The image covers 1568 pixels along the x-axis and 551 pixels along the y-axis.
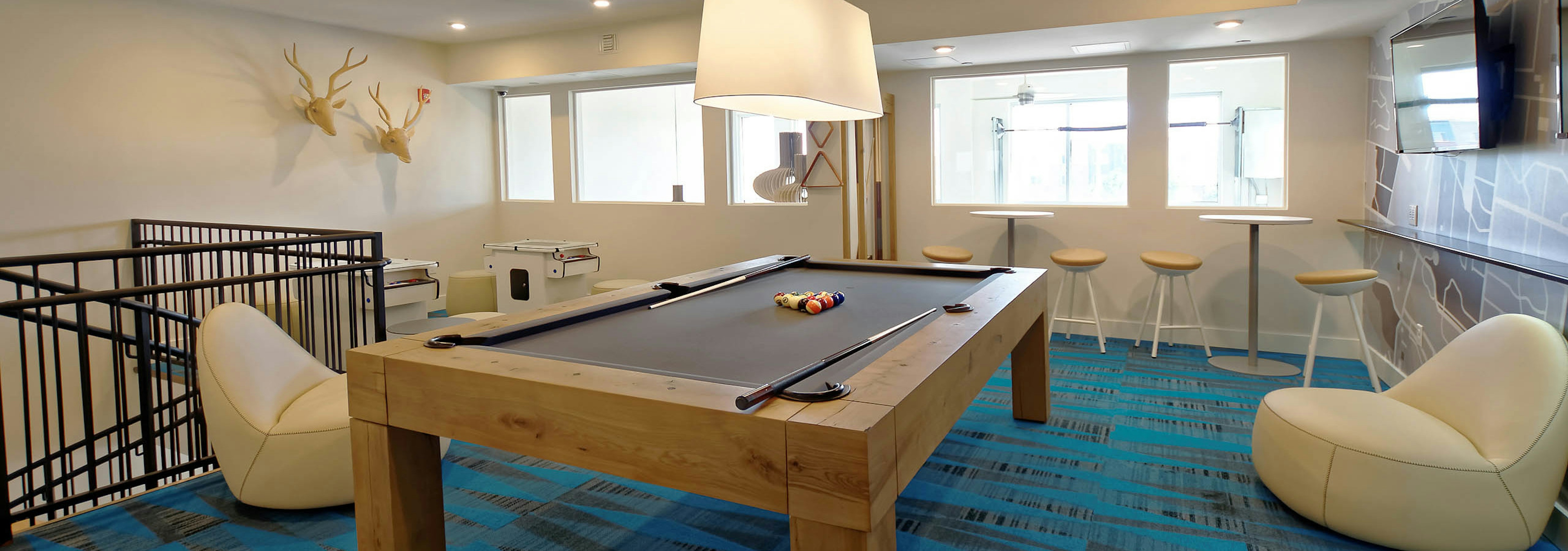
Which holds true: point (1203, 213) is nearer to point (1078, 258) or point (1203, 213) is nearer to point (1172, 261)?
point (1172, 261)

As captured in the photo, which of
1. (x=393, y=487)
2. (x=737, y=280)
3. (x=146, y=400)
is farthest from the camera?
(x=737, y=280)

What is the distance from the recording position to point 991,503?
9.06ft

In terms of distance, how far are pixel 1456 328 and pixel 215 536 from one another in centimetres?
472

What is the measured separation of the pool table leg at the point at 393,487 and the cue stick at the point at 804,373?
3.20 ft

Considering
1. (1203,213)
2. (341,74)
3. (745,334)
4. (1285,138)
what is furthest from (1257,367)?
(341,74)

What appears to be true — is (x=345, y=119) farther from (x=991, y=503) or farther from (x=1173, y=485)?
(x=1173, y=485)

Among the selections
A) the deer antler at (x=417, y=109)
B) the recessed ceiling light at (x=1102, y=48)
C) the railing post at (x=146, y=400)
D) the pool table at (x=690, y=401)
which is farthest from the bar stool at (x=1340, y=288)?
the deer antler at (x=417, y=109)

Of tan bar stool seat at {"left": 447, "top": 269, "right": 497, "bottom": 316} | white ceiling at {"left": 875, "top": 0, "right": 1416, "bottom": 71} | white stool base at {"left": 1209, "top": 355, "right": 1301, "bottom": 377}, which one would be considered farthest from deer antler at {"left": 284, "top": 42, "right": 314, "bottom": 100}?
white stool base at {"left": 1209, "top": 355, "right": 1301, "bottom": 377}

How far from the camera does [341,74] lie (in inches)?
247

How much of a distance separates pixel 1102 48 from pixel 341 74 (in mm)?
5569

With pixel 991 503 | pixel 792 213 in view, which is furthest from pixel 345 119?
→ pixel 991 503

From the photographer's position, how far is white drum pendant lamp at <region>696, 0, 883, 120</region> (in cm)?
233

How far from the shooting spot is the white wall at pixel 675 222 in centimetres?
627

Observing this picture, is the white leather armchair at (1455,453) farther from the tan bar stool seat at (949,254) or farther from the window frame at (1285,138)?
the tan bar stool seat at (949,254)
